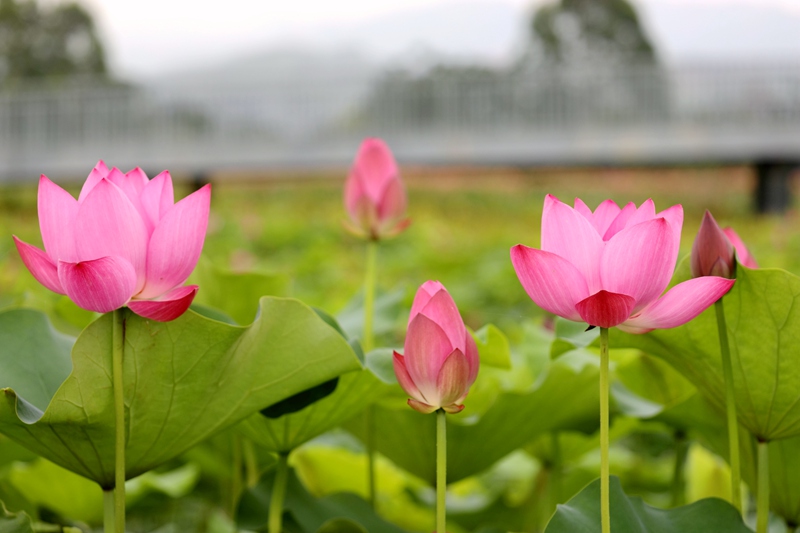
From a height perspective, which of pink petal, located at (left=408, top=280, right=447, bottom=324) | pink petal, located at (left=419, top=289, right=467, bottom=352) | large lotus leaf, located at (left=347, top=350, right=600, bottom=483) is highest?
pink petal, located at (left=408, top=280, right=447, bottom=324)

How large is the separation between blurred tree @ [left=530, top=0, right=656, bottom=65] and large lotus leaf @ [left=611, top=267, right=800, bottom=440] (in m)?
17.3

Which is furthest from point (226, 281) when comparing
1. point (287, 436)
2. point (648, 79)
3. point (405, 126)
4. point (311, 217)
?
point (648, 79)

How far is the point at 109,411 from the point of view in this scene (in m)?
0.35

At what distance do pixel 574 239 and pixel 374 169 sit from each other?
1.08 ft

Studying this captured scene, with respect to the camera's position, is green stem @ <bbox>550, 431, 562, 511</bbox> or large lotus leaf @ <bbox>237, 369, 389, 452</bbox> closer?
large lotus leaf @ <bbox>237, 369, 389, 452</bbox>

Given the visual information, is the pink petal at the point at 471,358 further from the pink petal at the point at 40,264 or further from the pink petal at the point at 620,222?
the pink petal at the point at 40,264

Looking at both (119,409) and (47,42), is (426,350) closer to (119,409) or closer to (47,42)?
(119,409)

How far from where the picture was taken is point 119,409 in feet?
1.05

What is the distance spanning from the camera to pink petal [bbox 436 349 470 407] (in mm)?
311

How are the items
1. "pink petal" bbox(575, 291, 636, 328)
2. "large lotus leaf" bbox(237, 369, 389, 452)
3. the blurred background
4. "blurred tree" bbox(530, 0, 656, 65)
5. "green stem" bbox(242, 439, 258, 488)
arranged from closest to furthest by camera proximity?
"pink petal" bbox(575, 291, 636, 328)
"large lotus leaf" bbox(237, 369, 389, 452)
"green stem" bbox(242, 439, 258, 488)
the blurred background
"blurred tree" bbox(530, 0, 656, 65)

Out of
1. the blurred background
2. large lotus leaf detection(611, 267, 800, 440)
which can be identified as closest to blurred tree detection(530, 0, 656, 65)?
the blurred background

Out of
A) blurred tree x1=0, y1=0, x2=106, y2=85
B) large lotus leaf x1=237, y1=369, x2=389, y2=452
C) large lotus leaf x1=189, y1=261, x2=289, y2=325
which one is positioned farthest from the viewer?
blurred tree x1=0, y1=0, x2=106, y2=85

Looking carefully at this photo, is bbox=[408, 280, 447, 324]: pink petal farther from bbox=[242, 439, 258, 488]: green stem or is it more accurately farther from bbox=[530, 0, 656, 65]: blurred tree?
bbox=[530, 0, 656, 65]: blurred tree

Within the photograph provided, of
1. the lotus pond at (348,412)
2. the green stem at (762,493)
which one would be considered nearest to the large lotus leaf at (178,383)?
the lotus pond at (348,412)
